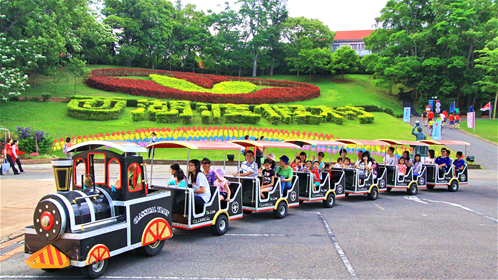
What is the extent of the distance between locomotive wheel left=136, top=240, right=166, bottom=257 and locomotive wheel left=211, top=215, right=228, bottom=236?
1440mm

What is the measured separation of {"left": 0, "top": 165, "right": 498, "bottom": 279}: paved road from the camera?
5.57 meters

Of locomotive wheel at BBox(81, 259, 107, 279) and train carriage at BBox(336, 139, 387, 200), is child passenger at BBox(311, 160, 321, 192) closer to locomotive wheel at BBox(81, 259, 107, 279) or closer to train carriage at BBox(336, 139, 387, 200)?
train carriage at BBox(336, 139, 387, 200)

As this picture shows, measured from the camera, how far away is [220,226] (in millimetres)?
7691

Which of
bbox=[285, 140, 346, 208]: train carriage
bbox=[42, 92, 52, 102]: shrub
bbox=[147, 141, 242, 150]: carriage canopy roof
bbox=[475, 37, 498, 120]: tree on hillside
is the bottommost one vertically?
bbox=[285, 140, 346, 208]: train carriage

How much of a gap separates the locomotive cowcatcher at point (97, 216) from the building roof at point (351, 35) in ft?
258

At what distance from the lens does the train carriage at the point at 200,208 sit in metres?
6.99

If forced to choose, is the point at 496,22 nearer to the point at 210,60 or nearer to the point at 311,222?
the point at 210,60

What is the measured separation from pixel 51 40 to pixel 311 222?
27583 mm

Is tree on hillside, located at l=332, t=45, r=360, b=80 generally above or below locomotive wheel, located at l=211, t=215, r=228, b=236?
above

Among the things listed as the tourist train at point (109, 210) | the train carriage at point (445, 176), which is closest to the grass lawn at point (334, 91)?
the train carriage at point (445, 176)

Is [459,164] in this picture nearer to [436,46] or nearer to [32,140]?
[32,140]

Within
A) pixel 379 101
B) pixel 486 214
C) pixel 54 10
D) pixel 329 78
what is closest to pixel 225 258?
pixel 486 214

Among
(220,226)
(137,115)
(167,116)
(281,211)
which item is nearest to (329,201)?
(281,211)

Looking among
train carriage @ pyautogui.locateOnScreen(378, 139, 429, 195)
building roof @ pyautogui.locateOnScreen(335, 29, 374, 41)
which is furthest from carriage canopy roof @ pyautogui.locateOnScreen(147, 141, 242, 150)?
building roof @ pyautogui.locateOnScreen(335, 29, 374, 41)
